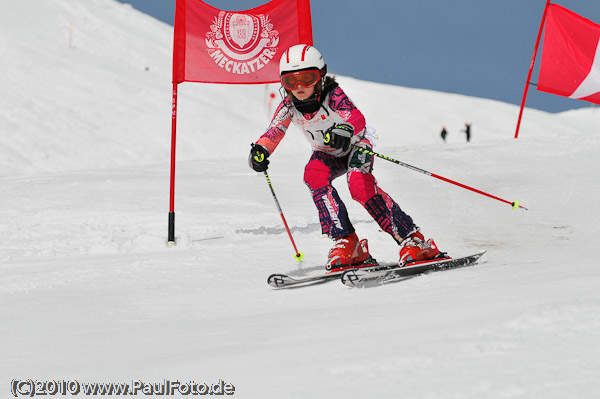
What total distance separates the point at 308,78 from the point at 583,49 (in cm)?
968

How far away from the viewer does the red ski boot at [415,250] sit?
13.4 feet

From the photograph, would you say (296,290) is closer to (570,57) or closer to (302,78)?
(302,78)

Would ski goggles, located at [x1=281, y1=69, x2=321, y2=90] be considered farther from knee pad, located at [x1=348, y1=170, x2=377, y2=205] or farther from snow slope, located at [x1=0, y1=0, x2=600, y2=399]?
snow slope, located at [x1=0, y1=0, x2=600, y2=399]

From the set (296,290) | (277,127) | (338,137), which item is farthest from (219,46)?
(296,290)

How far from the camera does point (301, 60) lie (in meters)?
4.17

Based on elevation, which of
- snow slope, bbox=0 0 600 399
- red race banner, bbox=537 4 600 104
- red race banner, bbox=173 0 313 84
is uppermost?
red race banner, bbox=537 4 600 104

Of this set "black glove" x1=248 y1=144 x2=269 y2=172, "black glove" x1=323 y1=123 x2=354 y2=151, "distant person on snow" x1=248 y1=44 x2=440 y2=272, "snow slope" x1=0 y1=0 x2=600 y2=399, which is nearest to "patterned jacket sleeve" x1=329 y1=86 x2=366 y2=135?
"distant person on snow" x1=248 y1=44 x2=440 y2=272

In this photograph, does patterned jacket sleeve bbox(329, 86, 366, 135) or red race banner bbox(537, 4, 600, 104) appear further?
red race banner bbox(537, 4, 600, 104)

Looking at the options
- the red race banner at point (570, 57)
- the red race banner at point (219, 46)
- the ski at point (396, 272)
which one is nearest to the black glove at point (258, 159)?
the ski at point (396, 272)

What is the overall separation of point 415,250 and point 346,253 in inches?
17.9

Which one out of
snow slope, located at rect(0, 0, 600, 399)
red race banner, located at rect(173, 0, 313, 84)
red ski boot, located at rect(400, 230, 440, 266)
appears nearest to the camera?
snow slope, located at rect(0, 0, 600, 399)

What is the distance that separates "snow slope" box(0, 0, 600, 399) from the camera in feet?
5.70

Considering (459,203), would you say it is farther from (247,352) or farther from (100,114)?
(100,114)

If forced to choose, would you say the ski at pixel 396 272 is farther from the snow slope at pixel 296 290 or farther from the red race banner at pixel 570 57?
the red race banner at pixel 570 57
